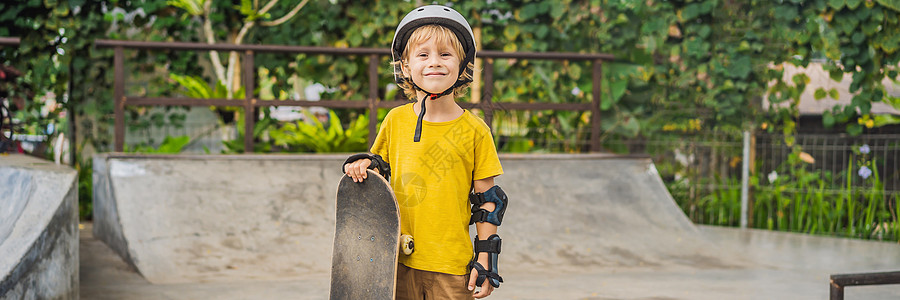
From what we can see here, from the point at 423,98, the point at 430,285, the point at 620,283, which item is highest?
the point at 423,98

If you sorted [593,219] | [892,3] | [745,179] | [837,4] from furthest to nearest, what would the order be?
[745,179]
[837,4]
[892,3]
[593,219]

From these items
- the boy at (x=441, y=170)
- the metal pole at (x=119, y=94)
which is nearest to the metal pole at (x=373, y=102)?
the metal pole at (x=119, y=94)

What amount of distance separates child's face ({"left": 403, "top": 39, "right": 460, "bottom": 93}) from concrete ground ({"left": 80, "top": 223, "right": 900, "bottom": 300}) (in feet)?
7.39

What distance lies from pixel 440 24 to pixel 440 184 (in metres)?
0.41

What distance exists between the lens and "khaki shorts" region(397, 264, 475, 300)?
195cm

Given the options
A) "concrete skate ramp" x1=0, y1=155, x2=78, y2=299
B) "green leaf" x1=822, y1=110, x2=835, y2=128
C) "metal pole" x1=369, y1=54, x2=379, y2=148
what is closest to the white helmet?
"concrete skate ramp" x1=0, y1=155, x2=78, y2=299

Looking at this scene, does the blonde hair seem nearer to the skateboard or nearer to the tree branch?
the skateboard

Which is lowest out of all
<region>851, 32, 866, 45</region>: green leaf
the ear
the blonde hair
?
the ear

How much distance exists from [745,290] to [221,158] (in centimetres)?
354

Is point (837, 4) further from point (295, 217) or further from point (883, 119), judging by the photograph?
point (295, 217)

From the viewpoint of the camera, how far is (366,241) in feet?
6.39

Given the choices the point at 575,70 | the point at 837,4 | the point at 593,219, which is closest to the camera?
the point at 593,219

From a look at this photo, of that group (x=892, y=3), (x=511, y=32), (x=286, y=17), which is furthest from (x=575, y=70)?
(x=286, y=17)

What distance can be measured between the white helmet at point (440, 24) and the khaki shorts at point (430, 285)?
500mm
